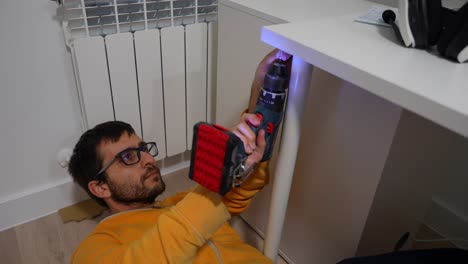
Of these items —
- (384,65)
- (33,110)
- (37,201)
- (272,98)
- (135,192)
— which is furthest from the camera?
(37,201)

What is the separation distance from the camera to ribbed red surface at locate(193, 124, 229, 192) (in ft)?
1.90

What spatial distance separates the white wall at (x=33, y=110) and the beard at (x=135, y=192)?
52 cm

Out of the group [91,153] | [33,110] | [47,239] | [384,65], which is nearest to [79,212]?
[47,239]

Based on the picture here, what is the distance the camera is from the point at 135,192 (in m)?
0.96

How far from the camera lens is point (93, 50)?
1.19m

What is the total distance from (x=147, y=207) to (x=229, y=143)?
1.70 feet

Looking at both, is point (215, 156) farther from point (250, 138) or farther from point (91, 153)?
point (91, 153)

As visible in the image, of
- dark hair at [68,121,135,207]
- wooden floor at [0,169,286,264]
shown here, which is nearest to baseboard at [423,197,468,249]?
wooden floor at [0,169,286,264]

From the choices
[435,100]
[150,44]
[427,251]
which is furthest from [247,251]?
[150,44]

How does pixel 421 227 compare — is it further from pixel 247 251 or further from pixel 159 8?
pixel 159 8

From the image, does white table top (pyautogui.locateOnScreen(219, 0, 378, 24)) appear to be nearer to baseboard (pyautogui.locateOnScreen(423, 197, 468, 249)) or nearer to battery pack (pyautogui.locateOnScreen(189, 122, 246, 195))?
battery pack (pyautogui.locateOnScreen(189, 122, 246, 195))

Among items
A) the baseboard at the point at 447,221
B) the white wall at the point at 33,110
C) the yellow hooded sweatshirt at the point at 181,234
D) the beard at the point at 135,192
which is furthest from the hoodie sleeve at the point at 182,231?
the baseboard at the point at 447,221

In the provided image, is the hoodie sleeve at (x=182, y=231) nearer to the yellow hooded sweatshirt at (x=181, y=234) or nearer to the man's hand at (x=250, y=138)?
the yellow hooded sweatshirt at (x=181, y=234)

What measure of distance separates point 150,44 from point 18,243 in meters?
0.88
